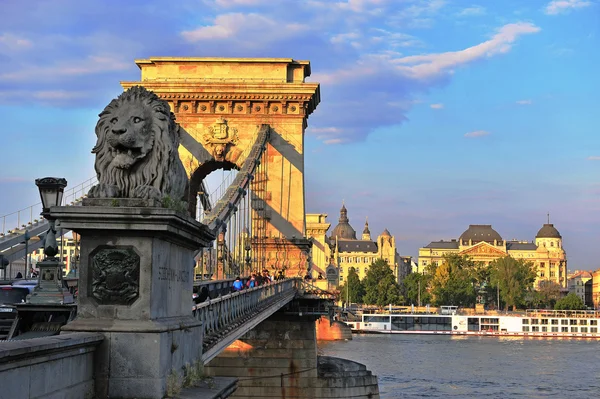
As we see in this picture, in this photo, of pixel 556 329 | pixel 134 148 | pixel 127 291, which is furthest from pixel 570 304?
pixel 127 291

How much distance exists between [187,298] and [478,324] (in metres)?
101

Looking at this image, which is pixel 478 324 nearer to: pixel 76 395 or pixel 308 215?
pixel 308 215

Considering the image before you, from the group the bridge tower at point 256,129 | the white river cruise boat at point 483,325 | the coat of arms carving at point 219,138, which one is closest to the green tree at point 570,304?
the white river cruise boat at point 483,325

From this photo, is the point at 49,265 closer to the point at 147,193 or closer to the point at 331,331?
the point at 147,193

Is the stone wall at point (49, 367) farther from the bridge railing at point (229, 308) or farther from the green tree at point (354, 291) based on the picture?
the green tree at point (354, 291)

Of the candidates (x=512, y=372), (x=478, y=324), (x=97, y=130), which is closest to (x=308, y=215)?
(x=478, y=324)

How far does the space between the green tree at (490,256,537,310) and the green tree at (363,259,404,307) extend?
14.4m

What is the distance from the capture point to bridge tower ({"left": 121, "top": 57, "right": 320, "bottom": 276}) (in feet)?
136

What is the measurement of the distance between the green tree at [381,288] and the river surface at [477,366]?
41131 mm

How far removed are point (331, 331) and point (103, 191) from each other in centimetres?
8190

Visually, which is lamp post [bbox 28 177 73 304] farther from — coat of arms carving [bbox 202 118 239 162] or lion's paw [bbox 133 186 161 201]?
coat of arms carving [bbox 202 118 239 162]

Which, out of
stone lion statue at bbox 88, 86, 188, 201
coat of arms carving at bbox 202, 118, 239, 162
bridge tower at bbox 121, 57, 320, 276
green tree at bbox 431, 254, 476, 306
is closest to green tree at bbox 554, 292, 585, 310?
green tree at bbox 431, 254, 476, 306

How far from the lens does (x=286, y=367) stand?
117ft

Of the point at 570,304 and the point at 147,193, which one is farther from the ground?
the point at 147,193
